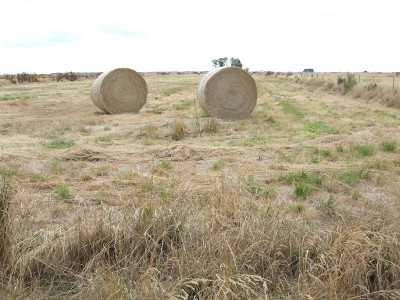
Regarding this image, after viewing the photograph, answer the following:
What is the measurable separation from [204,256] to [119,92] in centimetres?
1577

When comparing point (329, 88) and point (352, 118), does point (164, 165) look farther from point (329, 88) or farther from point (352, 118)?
point (329, 88)

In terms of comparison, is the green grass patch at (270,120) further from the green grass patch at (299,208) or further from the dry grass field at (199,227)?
the green grass patch at (299,208)

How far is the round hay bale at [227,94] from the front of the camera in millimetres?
17641

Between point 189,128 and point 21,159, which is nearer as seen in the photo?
point 21,159

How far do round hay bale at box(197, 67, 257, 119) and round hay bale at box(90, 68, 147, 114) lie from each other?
319 cm

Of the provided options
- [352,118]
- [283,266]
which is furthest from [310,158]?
[352,118]

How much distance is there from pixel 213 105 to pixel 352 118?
4592 mm

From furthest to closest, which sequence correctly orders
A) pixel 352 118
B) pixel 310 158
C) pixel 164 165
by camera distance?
pixel 352 118
pixel 310 158
pixel 164 165

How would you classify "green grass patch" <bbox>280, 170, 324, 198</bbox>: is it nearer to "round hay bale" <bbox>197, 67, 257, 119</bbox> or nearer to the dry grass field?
the dry grass field

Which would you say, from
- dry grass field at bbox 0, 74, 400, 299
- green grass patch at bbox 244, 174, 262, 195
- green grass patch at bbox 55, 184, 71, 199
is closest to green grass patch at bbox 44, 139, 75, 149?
dry grass field at bbox 0, 74, 400, 299

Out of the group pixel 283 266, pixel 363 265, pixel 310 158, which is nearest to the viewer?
pixel 363 265

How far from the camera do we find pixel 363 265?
4.53 m

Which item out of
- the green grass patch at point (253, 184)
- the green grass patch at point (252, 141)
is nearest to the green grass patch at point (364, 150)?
the green grass patch at point (252, 141)

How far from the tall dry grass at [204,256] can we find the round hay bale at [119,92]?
14351mm
